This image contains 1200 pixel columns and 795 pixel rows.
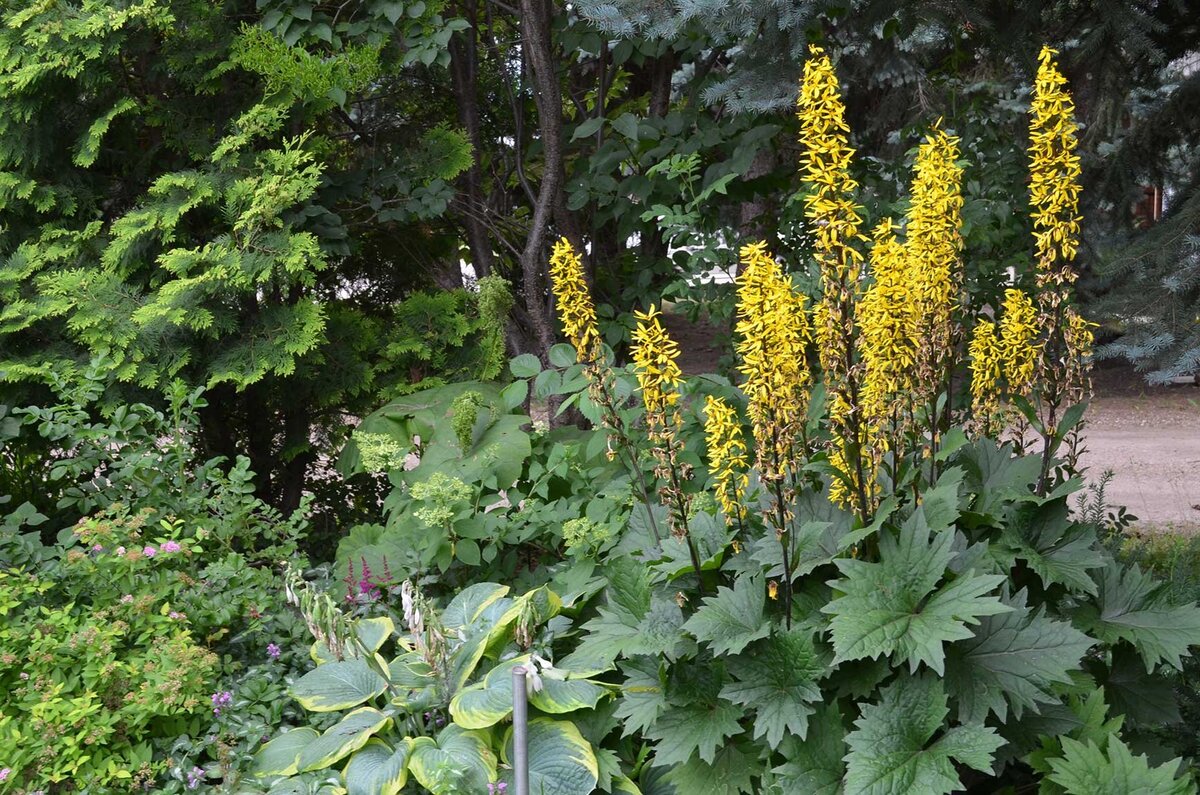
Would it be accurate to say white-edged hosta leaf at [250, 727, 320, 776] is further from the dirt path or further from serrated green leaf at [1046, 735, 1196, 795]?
the dirt path

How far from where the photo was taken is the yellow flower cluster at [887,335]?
2.36 metres

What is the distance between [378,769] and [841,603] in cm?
133

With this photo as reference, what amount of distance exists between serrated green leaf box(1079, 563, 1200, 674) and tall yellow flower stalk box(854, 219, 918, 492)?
0.71 m

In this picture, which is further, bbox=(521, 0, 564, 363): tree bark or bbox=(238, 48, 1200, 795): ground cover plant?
bbox=(521, 0, 564, 363): tree bark

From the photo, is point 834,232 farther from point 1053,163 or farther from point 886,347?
point 1053,163

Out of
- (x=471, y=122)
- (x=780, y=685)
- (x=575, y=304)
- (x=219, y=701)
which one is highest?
(x=471, y=122)

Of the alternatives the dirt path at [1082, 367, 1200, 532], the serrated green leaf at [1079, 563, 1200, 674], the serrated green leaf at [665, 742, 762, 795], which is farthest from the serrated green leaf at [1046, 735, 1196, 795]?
the dirt path at [1082, 367, 1200, 532]

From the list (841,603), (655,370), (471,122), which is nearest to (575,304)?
(655,370)

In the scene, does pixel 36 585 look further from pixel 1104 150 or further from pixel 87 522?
pixel 1104 150

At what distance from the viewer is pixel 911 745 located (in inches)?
88.8

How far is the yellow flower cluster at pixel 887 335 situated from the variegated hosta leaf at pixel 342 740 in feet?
5.10

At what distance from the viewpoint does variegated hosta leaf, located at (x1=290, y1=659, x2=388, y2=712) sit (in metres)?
2.94

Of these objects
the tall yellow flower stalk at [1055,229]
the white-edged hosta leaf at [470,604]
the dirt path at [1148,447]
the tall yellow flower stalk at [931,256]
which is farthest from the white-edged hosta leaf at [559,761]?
the dirt path at [1148,447]

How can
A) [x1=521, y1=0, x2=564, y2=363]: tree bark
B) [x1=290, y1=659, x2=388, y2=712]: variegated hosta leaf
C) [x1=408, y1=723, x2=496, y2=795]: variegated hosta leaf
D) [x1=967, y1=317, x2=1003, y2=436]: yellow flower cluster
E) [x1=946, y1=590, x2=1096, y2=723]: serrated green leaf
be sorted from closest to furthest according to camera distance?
[x1=946, y1=590, x2=1096, y2=723]: serrated green leaf
[x1=408, y1=723, x2=496, y2=795]: variegated hosta leaf
[x1=967, y1=317, x2=1003, y2=436]: yellow flower cluster
[x1=290, y1=659, x2=388, y2=712]: variegated hosta leaf
[x1=521, y1=0, x2=564, y2=363]: tree bark
